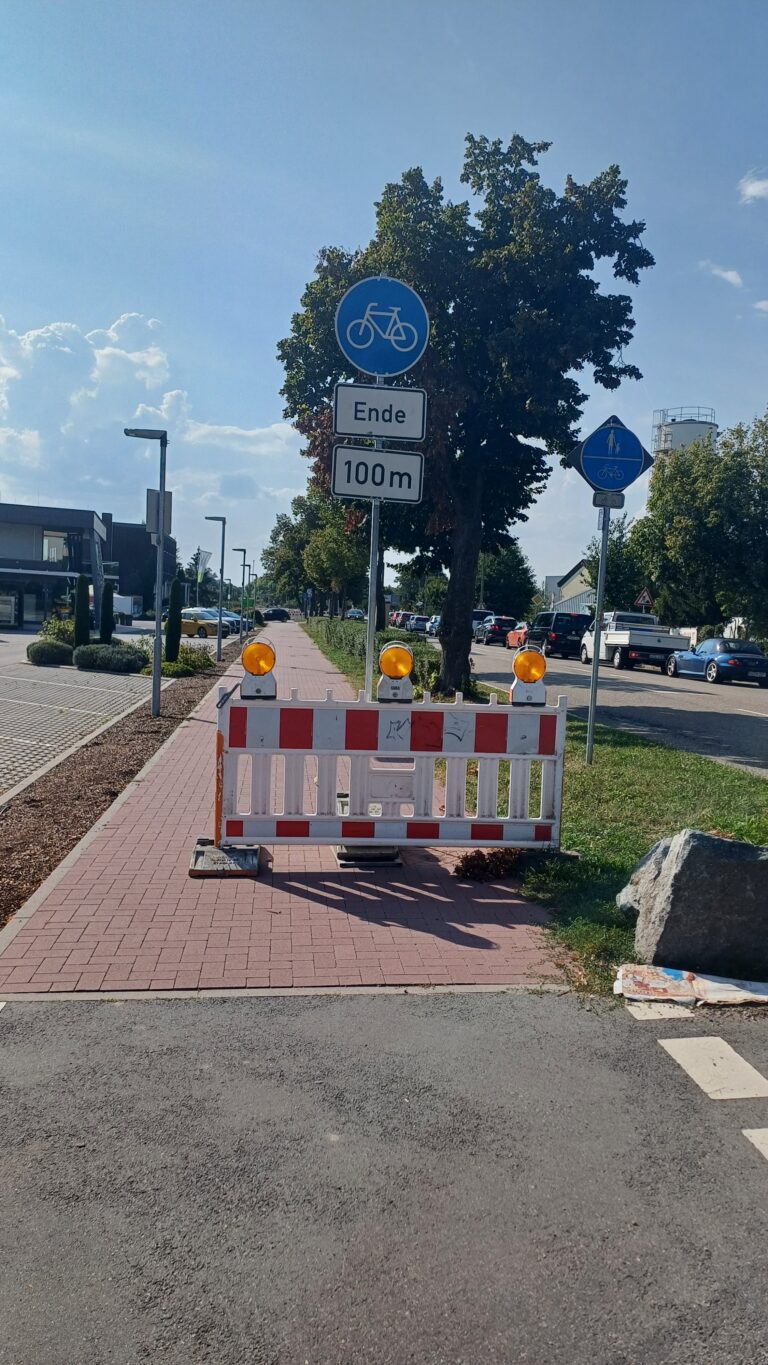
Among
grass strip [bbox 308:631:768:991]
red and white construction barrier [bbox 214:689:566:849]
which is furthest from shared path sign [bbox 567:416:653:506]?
red and white construction barrier [bbox 214:689:566:849]

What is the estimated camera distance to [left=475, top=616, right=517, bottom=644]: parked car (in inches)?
1962

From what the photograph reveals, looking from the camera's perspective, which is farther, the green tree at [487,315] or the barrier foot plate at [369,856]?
the green tree at [487,315]

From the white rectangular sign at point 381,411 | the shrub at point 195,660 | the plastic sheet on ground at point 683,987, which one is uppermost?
the white rectangular sign at point 381,411

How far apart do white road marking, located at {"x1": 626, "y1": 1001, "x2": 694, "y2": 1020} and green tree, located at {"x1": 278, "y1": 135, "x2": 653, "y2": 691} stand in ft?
38.1

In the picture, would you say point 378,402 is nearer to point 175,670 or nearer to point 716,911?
point 716,911

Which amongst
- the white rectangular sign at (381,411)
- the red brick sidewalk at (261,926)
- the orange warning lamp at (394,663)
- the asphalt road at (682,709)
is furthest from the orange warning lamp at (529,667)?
the asphalt road at (682,709)

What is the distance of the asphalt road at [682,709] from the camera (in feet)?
43.7

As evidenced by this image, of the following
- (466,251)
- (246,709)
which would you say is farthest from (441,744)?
(466,251)

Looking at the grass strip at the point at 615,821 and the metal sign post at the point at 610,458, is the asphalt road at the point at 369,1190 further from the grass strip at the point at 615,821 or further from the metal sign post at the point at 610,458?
the metal sign post at the point at 610,458

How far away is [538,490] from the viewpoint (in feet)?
62.7

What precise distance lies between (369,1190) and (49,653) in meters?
25.0

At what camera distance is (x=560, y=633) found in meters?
38.7

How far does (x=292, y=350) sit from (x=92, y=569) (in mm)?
56595

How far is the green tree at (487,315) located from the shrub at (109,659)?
10262 mm
